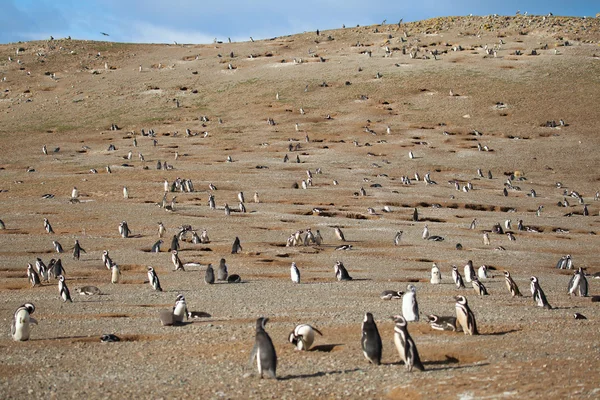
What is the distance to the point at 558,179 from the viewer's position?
45.2 meters

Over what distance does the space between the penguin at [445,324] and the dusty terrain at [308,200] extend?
41 centimetres

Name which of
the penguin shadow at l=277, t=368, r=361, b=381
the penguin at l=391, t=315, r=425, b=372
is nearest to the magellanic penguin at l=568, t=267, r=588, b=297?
the penguin at l=391, t=315, r=425, b=372

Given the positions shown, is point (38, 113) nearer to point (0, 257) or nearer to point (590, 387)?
point (0, 257)

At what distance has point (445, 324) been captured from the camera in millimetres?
13172

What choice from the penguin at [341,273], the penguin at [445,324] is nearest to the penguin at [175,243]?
the penguin at [341,273]

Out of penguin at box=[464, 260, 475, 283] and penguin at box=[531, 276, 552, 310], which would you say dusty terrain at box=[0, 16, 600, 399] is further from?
penguin at box=[464, 260, 475, 283]

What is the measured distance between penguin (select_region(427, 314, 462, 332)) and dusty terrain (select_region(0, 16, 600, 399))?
41cm

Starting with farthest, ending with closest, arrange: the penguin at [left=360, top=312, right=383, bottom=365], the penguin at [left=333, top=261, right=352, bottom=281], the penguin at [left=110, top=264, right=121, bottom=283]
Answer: the penguin at [left=110, top=264, right=121, bottom=283] → the penguin at [left=333, top=261, right=352, bottom=281] → the penguin at [left=360, top=312, right=383, bottom=365]

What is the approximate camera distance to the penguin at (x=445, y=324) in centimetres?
1303

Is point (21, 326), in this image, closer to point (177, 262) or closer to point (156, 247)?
point (177, 262)

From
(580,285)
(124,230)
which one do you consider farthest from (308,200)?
(580,285)

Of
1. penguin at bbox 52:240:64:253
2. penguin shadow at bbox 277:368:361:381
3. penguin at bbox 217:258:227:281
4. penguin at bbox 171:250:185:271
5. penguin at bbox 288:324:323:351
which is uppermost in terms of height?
penguin at bbox 52:240:64:253

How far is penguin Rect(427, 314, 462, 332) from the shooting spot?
13.0 metres

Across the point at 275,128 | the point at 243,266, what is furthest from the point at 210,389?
the point at 275,128
